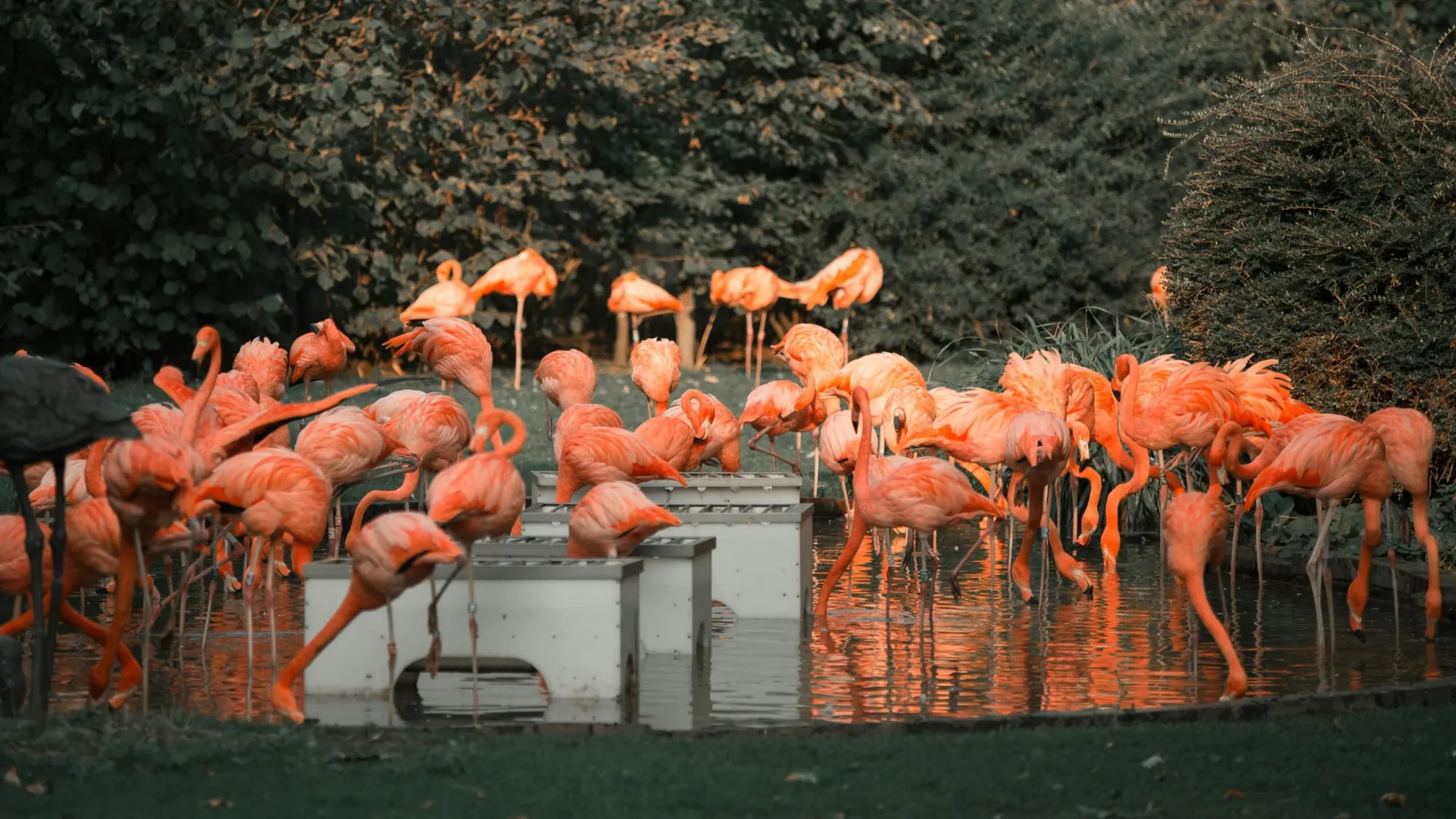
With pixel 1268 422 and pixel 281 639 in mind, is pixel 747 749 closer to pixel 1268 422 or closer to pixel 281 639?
pixel 281 639

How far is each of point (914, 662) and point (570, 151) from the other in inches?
591

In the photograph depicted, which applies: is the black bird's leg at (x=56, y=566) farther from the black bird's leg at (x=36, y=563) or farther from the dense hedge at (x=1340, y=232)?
the dense hedge at (x=1340, y=232)

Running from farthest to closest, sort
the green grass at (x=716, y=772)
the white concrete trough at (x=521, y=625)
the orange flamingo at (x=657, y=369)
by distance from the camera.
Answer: the orange flamingo at (x=657, y=369), the white concrete trough at (x=521, y=625), the green grass at (x=716, y=772)

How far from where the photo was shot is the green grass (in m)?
4.48

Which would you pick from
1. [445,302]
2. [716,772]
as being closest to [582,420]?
[716,772]

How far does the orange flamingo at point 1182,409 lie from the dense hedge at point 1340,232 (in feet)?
4.75

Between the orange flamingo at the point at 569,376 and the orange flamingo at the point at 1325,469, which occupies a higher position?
the orange flamingo at the point at 569,376

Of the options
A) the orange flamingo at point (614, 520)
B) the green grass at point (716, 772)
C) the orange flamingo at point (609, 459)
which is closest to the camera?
the green grass at point (716, 772)

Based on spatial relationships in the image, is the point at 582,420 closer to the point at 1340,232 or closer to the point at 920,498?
the point at 920,498

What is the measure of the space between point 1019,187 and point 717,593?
15.3 m

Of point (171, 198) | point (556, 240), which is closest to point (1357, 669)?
point (171, 198)

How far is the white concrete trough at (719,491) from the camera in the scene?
29.5 feet

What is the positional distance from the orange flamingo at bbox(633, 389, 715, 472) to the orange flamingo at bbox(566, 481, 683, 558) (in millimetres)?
2059

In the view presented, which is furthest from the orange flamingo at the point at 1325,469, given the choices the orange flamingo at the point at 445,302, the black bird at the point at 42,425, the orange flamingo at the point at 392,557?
the orange flamingo at the point at 445,302
